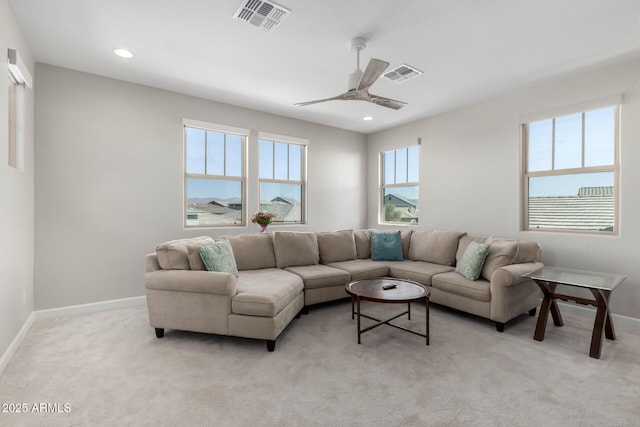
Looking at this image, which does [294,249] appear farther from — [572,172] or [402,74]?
[572,172]

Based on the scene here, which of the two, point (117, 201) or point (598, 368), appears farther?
point (117, 201)

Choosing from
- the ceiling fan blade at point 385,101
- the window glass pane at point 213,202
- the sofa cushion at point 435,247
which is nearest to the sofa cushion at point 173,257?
the window glass pane at point 213,202

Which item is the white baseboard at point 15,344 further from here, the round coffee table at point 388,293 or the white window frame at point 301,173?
the white window frame at point 301,173

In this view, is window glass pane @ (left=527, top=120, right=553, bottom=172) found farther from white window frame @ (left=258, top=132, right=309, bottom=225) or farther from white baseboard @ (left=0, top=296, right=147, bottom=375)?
white baseboard @ (left=0, top=296, right=147, bottom=375)

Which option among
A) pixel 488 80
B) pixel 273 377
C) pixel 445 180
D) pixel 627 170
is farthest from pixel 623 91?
pixel 273 377

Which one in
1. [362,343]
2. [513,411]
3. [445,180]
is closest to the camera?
[513,411]

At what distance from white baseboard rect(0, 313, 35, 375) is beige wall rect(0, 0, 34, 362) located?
45 mm

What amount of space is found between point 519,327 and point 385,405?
210 cm

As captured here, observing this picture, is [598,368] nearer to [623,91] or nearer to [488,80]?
[623,91]

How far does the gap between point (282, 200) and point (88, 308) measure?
9.90 ft

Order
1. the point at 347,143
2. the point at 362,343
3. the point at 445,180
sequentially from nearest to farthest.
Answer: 1. the point at 362,343
2. the point at 445,180
3. the point at 347,143

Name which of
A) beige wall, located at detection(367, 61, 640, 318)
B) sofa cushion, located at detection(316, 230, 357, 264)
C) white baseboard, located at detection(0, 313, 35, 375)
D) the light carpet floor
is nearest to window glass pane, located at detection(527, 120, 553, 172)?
beige wall, located at detection(367, 61, 640, 318)

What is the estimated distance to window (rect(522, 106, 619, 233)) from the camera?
134 inches

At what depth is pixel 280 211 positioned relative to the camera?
5266mm
